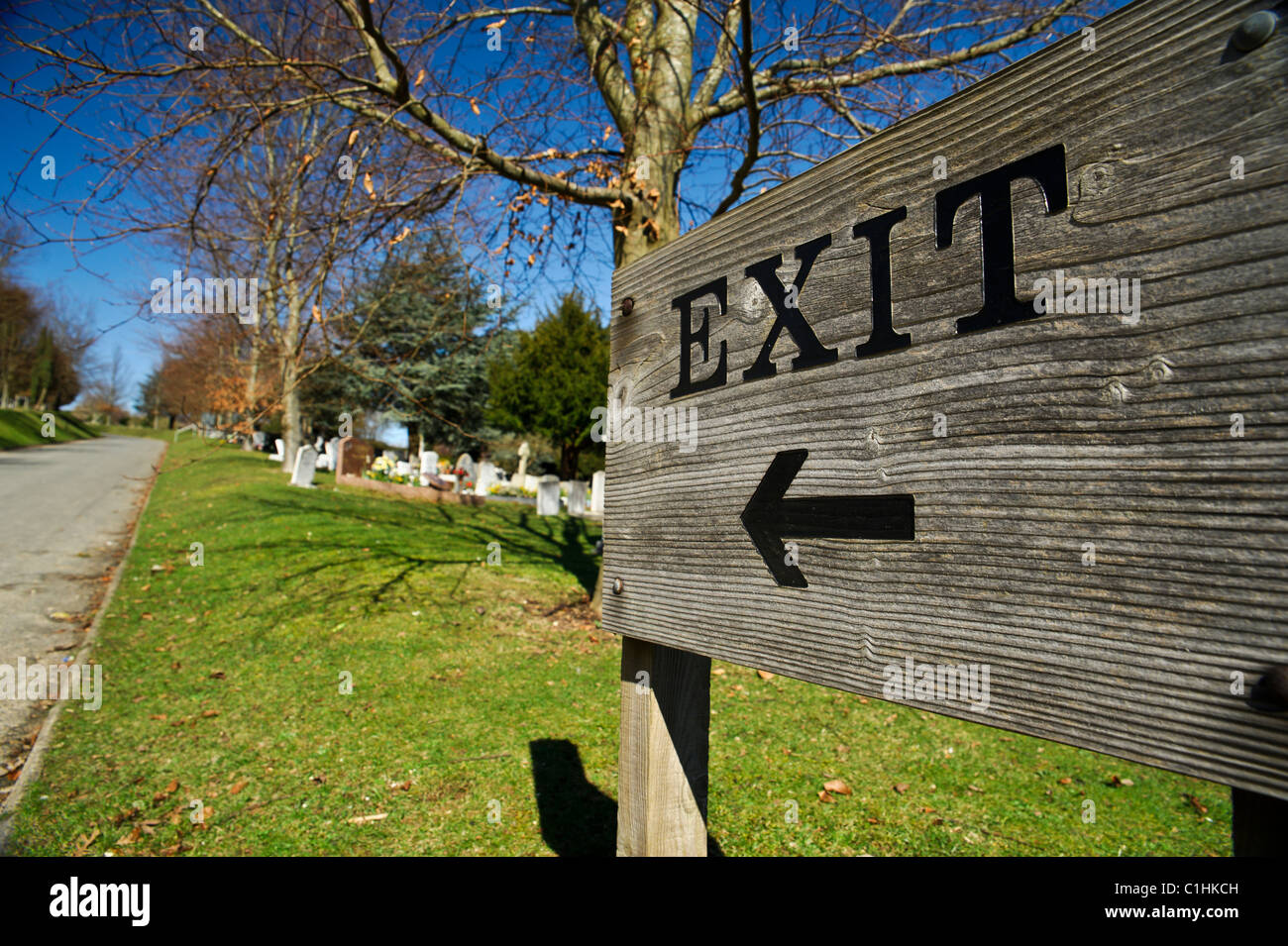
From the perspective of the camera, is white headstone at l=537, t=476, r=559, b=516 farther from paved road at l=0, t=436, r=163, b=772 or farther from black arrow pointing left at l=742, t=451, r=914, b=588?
black arrow pointing left at l=742, t=451, r=914, b=588

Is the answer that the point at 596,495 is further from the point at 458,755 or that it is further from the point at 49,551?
the point at 458,755

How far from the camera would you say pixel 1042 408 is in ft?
3.23

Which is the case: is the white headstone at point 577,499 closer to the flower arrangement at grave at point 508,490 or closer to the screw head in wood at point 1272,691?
the flower arrangement at grave at point 508,490

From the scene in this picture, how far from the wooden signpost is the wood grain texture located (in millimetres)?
359

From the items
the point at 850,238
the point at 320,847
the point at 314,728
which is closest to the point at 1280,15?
the point at 850,238

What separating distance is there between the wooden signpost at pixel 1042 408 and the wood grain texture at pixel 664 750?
0.36 metres

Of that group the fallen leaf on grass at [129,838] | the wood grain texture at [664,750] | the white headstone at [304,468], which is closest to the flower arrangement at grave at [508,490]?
the white headstone at [304,468]

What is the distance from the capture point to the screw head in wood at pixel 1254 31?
31.0 inches

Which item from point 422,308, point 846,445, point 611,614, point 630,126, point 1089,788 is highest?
point 422,308
